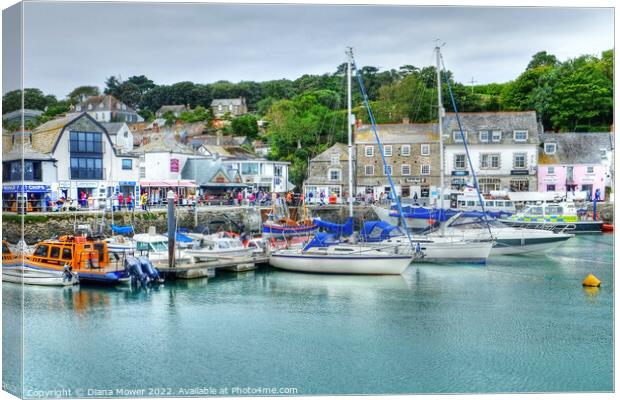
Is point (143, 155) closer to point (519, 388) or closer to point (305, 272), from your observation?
point (305, 272)

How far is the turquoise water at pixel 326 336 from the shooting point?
9.38m

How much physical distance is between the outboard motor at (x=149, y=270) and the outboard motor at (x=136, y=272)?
0.15m

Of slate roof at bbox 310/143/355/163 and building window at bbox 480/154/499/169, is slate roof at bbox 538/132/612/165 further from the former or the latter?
slate roof at bbox 310/143/355/163

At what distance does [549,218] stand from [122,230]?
1616 cm

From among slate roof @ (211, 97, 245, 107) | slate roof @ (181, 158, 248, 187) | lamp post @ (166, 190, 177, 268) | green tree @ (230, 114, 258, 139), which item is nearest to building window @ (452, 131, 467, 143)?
slate roof @ (211, 97, 245, 107)

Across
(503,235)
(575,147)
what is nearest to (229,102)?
(503,235)

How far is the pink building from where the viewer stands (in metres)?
17.1

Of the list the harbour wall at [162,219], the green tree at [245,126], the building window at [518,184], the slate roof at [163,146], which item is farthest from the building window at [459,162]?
the slate roof at [163,146]

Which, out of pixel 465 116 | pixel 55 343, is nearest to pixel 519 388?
pixel 55 343

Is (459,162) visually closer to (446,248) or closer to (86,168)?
(446,248)

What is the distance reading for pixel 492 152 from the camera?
2305cm

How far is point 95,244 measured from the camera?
16500 millimetres

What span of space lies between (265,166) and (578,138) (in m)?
15.5

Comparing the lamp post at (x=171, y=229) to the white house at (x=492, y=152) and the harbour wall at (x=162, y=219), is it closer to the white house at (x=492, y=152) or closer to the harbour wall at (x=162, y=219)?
the harbour wall at (x=162, y=219)
